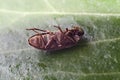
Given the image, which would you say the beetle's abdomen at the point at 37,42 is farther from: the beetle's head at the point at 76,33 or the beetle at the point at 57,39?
the beetle's head at the point at 76,33

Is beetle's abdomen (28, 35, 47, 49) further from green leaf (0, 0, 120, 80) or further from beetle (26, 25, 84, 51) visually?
green leaf (0, 0, 120, 80)

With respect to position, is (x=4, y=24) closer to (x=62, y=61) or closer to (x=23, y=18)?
(x=23, y=18)

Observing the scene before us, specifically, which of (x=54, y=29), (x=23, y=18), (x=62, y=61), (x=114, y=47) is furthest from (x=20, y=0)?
(x=114, y=47)

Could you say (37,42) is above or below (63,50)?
above

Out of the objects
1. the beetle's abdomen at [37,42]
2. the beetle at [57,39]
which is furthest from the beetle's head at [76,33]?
the beetle's abdomen at [37,42]

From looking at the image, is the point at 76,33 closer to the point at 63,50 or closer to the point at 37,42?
the point at 63,50

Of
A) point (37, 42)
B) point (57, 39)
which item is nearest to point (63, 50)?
point (57, 39)
